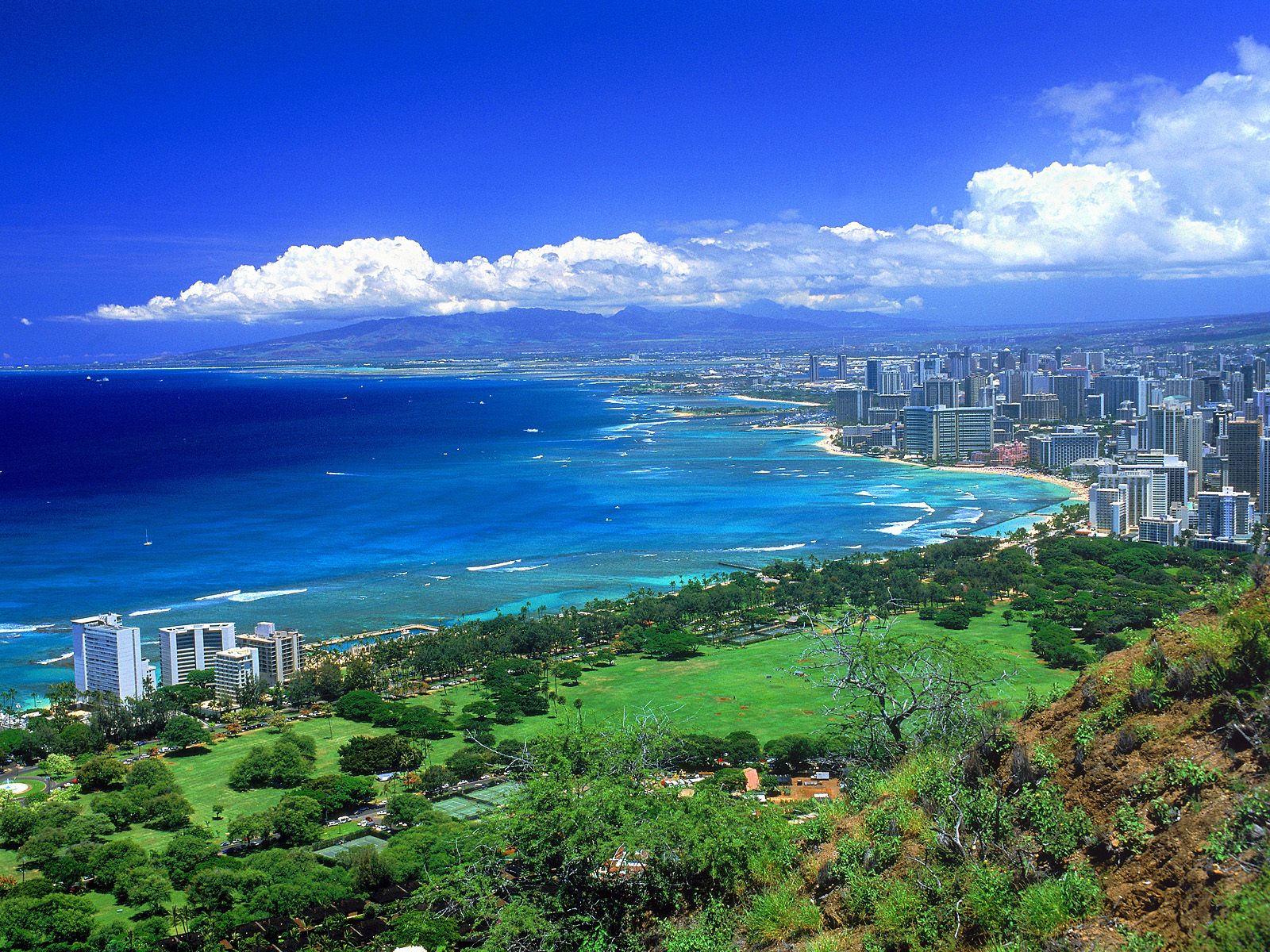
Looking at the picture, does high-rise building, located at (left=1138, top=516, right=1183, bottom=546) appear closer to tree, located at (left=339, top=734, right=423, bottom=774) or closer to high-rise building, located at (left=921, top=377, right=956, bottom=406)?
tree, located at (left=339, top=734, right=423, bottom=774)

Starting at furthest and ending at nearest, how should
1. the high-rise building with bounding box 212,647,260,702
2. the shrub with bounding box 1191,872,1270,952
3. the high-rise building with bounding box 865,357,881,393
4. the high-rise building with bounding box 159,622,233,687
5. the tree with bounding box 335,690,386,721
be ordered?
the high-rise building with bounding box 865,357,881,393 → the high-rise building with bounding box 159,622,233,687 → the high-rise building with bounding box 212,647,260,702 → the tree with bounding box 335,690,386,721 → the shrub with bounding box 1191,872,1270,952

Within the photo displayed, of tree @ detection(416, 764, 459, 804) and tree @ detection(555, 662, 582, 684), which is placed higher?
tree @ detection(416, 764, 459, 804)

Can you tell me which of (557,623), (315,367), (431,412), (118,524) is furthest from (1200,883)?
(315,367)

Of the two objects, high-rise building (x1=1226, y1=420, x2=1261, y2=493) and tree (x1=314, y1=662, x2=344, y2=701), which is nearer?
tree (x1=314, y1=662, x2=344, y2=701)

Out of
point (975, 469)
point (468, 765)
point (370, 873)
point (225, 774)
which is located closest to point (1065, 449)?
point (975, 469)

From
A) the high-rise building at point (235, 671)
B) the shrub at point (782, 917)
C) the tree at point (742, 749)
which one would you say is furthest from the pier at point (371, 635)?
the shrub at point (782, 917)

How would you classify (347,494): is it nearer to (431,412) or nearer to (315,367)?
(431,412)

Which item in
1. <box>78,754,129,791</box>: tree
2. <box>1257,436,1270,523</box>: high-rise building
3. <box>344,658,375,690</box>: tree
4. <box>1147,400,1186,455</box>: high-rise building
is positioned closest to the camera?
<box>78,754,129,791</box>: tree

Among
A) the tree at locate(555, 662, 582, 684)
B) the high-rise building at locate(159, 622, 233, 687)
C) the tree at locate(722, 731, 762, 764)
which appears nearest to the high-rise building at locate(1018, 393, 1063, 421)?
the tree at locate(555, 662, 582, 684)
